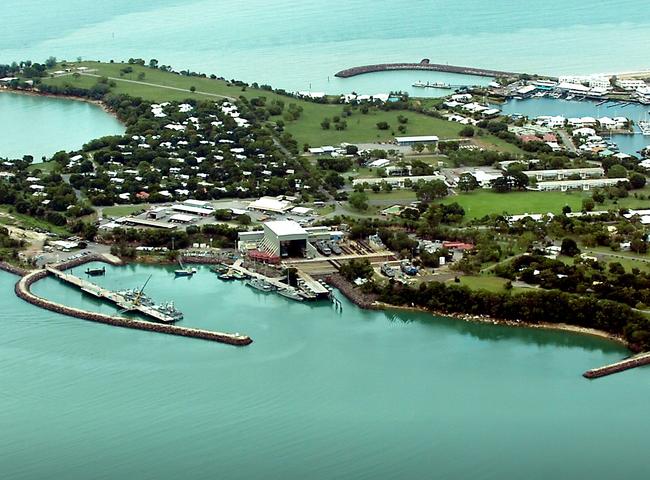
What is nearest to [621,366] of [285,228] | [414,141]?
[285,228]

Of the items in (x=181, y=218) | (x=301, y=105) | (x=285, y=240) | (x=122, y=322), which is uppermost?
(x=301, y=105)

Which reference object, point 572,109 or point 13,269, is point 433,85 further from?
point 13,269

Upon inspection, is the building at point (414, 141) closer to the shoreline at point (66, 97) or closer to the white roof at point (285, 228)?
the white roof at point (285, 228)

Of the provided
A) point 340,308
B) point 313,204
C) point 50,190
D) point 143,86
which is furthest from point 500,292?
point 143,86

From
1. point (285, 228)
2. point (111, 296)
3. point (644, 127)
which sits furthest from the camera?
point (644, 127)

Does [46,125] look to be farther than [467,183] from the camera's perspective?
Yes

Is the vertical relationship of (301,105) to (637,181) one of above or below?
above

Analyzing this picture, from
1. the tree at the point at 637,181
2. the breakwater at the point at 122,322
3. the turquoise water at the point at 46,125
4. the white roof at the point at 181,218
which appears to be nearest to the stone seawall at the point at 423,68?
the turquoise water at the point at 46,125

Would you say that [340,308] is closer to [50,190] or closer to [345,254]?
[345,254]

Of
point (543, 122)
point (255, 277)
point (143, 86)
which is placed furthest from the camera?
point (143, 86)
